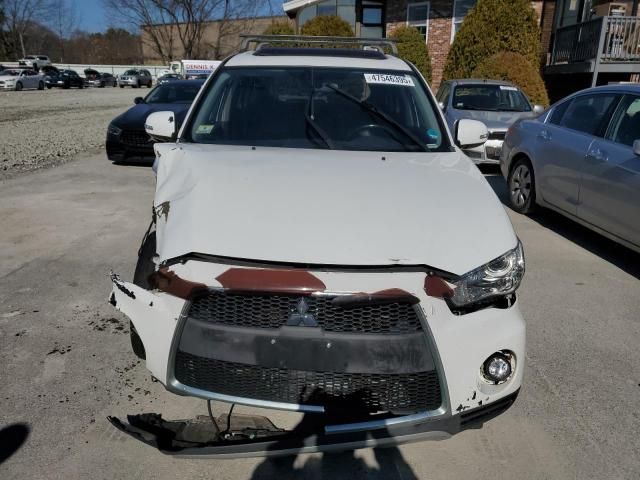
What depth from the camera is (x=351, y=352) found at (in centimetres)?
209

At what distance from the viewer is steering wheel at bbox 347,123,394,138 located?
11.5ft

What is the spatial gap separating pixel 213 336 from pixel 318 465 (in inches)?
34.8

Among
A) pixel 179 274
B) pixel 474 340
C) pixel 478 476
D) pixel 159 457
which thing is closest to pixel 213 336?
pixel 179 274

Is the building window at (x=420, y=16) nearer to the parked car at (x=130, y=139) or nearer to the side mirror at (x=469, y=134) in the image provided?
the parked car at (x=130, y=139)

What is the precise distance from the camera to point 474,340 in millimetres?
2164

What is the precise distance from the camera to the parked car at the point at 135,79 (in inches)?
2009

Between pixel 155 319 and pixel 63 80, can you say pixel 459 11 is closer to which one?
pixel 155 319

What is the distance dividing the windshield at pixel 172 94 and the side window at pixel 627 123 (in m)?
8.20

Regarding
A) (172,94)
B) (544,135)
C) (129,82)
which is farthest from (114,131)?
(129,82)

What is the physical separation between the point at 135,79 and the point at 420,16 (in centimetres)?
3787

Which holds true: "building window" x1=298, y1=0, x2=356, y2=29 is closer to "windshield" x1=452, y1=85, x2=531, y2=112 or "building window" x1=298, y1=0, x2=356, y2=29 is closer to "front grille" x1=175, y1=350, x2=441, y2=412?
"windshield" x1=452, y1=85, x2=531, y2=112

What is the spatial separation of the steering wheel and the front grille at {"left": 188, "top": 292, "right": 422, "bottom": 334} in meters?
1.68

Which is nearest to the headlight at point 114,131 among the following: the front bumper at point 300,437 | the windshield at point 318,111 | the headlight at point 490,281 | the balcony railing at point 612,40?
the windshield at point 318,111

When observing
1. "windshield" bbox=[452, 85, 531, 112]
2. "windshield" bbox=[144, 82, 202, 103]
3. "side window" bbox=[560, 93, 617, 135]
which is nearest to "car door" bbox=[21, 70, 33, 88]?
"windshield" bbox=[144, 82, 202, 103]
